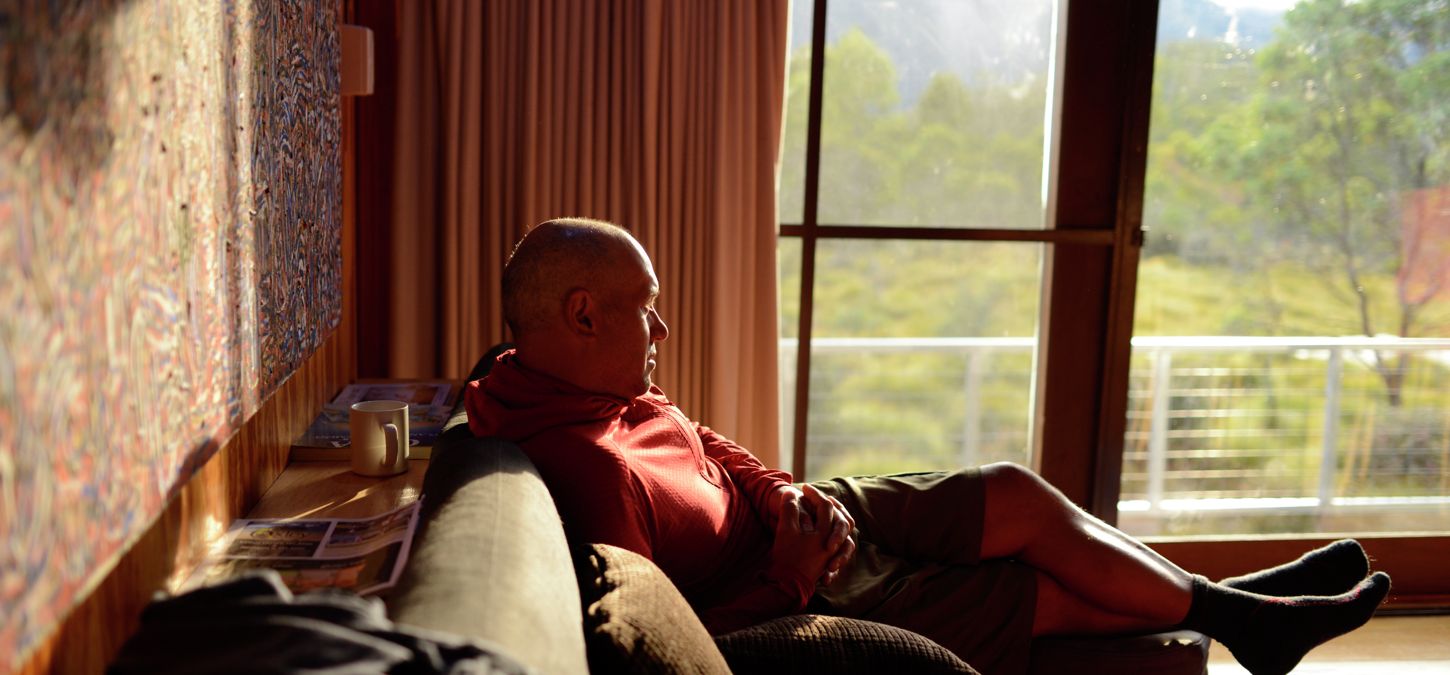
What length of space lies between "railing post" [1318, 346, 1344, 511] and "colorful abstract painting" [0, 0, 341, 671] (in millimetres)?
4180

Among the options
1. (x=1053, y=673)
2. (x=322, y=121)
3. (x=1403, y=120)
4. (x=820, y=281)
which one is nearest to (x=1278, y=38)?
(x=1403, y=120)

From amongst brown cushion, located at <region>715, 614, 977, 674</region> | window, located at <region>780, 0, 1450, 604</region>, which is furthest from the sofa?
window, located at <region>780, 0, 1450, 604</region>

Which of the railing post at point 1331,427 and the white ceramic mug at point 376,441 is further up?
the white ceramic mug at point 376,441

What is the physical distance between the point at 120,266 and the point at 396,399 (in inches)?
56.3

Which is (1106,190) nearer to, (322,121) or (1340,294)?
(1340,294)

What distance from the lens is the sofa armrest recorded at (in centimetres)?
101

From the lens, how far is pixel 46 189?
0.94 metres

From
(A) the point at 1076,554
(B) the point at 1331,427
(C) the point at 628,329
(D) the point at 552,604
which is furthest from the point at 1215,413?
(D) the point at 552,604

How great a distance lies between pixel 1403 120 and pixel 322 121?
3.45m

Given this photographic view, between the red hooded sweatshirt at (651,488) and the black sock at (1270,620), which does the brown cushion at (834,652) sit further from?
the black sock at (1270,620)

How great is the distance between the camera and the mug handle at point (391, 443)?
2.01 meters

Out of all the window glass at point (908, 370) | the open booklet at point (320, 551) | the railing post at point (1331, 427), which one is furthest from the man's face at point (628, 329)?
the railing post at point (1331, 427)

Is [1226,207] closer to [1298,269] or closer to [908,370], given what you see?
[1298,269]

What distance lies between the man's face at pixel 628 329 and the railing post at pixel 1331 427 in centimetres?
364
